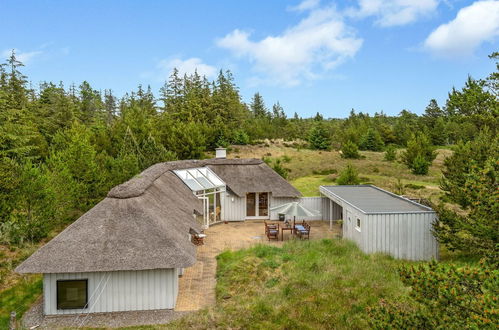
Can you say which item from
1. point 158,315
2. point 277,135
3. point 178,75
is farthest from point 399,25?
point 178,75

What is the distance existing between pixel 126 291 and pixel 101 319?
3.20 ft

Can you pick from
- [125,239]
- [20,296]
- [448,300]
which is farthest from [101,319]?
[448,300]

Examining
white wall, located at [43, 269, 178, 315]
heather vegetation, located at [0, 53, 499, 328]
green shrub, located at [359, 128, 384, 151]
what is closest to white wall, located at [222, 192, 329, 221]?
heather vegetation, located at [0, 53, 499, 328]

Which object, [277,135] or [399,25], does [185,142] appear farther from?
[277,135]

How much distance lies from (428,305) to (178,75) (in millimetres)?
62607

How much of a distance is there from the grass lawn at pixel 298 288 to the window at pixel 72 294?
289 cm

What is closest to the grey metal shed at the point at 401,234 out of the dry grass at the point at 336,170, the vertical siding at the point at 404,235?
the vertical siding at the point at 404,235

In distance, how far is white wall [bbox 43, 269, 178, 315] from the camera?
9.95 meters

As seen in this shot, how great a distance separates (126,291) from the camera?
10.2m

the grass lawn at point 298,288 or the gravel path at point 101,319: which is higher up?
the grass lawn at point 298,288

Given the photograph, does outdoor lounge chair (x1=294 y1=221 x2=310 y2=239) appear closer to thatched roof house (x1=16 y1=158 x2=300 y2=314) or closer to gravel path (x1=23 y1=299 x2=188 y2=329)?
thatched roof house (x1=16 y1=158 x2=300 y2=314)

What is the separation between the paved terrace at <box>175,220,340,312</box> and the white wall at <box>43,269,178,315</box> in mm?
712

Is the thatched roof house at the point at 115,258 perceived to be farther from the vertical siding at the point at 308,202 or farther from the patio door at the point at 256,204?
the vertical siding at the point at 308,202

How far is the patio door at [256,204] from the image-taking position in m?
22.2
